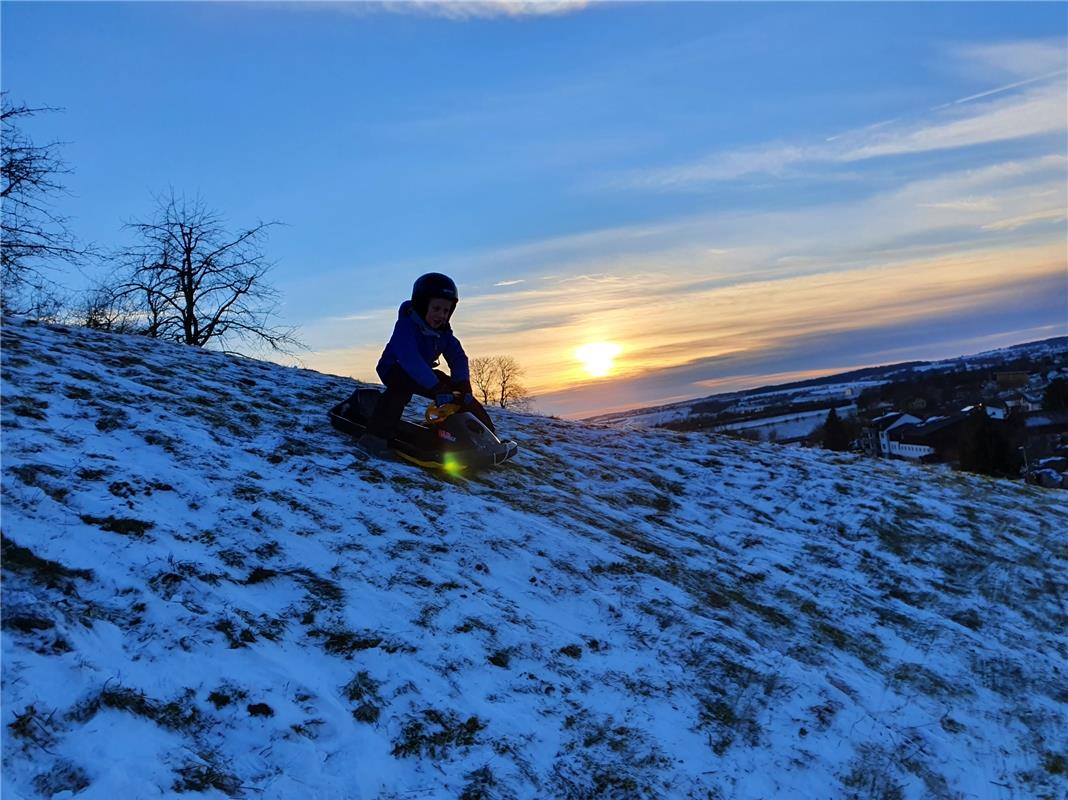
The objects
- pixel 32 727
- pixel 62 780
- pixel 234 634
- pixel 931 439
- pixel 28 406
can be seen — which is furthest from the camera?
pixel 931 439

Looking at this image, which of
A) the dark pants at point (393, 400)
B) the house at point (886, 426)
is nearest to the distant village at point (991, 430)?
the house at point (886, 426)

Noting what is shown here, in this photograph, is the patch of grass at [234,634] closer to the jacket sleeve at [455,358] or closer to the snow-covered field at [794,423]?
the jacket sleeve at [455,358]

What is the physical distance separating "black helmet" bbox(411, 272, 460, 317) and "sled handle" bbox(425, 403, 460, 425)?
1.13 m

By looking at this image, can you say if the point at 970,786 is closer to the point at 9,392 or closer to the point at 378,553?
the point at 378,553

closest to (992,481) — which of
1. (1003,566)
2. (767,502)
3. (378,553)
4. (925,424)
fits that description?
(1003,566)

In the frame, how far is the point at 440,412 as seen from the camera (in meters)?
7.46

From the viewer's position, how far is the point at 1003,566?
810cm

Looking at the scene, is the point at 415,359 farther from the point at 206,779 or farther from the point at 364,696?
the point at 206,779

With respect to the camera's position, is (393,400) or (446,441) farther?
(446,441)

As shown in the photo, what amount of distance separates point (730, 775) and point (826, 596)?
3.26 meters

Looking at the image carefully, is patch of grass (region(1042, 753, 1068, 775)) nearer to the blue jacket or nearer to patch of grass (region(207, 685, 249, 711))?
patch of grass (region(207, 685, 249, 711))

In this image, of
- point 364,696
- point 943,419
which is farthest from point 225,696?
point 943,419

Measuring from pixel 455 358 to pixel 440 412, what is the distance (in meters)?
0.84

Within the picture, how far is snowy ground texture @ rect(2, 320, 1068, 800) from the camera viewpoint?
3512mm
